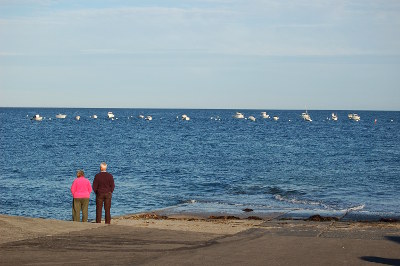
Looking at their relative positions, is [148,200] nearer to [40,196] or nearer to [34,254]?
[40,196]

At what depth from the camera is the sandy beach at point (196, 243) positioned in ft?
42.3

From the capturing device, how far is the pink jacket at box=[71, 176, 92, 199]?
19.0m

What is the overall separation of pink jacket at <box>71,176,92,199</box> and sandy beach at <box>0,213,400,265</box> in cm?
145

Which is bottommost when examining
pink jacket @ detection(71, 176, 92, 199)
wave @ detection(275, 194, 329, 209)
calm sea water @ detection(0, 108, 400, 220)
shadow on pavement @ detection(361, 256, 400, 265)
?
calm sea water @ detection(0, 108, 400, 220)

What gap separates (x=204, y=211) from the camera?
2420 centimetres

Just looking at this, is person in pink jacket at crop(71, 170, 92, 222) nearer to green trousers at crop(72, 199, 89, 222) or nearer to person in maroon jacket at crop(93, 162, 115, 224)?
green trousers at crop(72, 199, 89, 222)

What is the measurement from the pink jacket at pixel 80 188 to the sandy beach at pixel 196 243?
145 centimetres

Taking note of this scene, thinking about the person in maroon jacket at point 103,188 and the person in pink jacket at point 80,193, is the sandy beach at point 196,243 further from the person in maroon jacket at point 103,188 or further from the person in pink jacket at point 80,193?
the person in pink jacket at point 80,193

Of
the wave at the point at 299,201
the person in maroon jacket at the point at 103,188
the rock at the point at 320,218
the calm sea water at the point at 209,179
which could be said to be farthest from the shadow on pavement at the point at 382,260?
the wave at the point at 299,201

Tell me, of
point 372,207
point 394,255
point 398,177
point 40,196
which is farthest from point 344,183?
point 394,255

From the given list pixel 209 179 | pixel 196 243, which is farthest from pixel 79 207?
pixel 209 179

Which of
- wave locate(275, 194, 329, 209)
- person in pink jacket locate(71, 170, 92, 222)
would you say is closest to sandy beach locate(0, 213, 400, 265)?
person in pink jacket locate(71, 170, 92, 222)

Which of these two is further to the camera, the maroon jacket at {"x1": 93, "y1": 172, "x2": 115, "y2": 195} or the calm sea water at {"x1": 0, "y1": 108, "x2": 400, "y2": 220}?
the calm sea water at {"x1": 0, "y1": 108, "x2": 400, "y2": 220}

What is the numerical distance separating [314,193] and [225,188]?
205 inches
